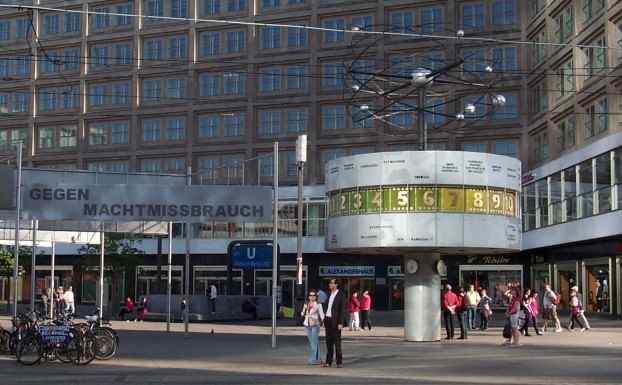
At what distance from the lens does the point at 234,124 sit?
72.3 meters

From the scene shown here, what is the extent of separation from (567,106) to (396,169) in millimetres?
31128

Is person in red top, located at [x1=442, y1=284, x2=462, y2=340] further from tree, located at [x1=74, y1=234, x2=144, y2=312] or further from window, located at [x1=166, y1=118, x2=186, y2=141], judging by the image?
window, located at [x1=166, y1=118, x2=186, y2=141]

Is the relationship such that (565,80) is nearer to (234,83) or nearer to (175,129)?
(234,83)

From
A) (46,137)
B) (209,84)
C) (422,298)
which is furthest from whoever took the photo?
(46,137)

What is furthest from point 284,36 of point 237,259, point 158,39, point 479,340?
point 479,340

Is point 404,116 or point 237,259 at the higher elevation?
point 404,116

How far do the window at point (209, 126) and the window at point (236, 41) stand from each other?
519 centimetres

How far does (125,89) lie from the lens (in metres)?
75.9

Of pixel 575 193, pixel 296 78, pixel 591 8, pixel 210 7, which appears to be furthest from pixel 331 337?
pixel 210 7

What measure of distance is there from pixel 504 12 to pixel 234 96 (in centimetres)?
2095

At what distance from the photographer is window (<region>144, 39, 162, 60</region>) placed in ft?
246

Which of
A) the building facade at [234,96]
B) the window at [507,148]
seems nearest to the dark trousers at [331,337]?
the building facade at [234,96]

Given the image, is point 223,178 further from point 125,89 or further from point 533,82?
point 533,82

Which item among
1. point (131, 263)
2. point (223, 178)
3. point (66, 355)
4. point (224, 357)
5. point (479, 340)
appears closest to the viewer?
point (66, 355)
